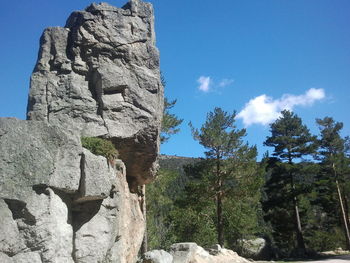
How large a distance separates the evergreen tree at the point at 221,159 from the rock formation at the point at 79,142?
9558 mm

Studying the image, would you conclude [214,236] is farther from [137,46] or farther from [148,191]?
[137,46]

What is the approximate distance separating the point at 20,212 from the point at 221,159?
53.4 feet

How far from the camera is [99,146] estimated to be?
8.58 metres

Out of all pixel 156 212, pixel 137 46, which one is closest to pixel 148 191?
pixel 156 212

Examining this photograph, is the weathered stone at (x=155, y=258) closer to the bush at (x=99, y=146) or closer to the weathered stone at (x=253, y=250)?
the bush at (x=99, y=146)

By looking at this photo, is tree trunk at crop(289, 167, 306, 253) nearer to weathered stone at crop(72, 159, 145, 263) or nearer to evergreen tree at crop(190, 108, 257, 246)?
evergreen tree at crop(190, 108, 257, 246)

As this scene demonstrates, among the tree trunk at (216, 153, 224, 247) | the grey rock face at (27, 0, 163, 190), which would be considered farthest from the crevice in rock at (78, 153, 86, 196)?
the tree trunk at (216, 153, 224, 247)

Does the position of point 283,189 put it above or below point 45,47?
below

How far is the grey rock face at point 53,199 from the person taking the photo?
21.1 ft

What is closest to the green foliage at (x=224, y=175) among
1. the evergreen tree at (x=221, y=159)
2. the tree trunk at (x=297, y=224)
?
the evergreen tree at (x=221, y=159)

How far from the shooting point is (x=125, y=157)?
10.5 m

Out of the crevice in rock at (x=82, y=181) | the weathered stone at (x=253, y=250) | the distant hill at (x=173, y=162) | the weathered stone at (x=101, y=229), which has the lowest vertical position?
the weathered stone at (x=253, y=250)

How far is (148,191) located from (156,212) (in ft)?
9.73

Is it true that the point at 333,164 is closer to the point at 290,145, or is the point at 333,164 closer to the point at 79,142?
the point at 290,145
